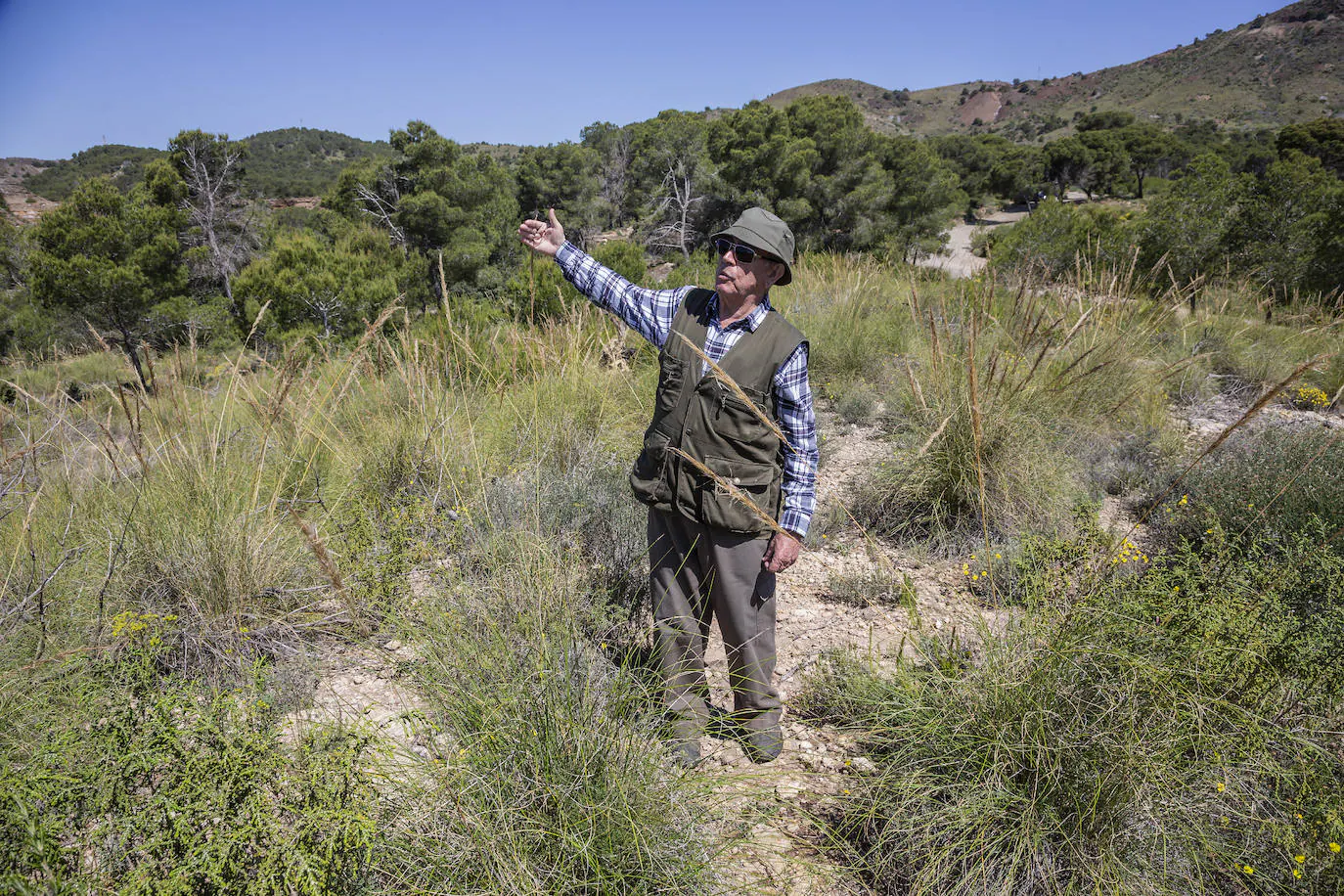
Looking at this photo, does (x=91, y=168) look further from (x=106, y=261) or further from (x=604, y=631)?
(x=604, y=631)

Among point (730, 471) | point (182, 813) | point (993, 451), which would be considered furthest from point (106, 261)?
point (993, 451)

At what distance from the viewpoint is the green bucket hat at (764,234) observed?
190 cm

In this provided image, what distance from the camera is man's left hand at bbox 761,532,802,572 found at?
1972mm

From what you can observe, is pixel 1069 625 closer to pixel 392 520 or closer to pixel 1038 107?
pixel 392 520

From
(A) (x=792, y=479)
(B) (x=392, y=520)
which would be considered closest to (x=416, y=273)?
(B) (x=392, y=520)

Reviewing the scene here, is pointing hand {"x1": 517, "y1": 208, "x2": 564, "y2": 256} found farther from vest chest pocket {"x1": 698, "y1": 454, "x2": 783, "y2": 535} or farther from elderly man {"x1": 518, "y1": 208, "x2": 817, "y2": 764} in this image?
vest chest pocket {"x1": 698, "y1": 454, "x2": 783, "y2": 535}

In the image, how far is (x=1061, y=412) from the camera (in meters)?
4.24

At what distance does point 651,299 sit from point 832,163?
22.3m

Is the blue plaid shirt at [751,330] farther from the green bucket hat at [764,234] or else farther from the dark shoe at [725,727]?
the dark shoe at [725,727]

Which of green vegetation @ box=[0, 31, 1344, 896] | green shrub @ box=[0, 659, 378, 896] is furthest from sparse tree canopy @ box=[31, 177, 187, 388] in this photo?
green shrub @ box=[0, 659, 378, 896]

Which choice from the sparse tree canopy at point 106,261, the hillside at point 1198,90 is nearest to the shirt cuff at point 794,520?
the sparse tree canopy at point 106,261

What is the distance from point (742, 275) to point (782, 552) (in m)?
0.90

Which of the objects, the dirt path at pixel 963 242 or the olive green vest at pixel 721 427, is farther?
the dirt path at pixel 963 242

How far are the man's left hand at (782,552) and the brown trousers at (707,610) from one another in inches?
1.4
